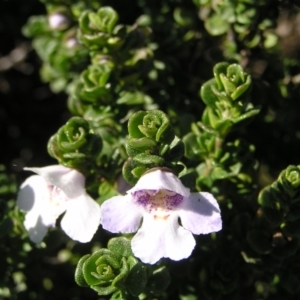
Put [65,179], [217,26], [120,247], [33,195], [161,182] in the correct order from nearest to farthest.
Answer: [161,182] → [120,247] → [65,179] → [33,195] → [217,26]

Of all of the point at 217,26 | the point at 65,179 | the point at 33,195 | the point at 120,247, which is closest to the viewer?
the point at 120,247

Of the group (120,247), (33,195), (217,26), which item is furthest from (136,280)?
(217,26)

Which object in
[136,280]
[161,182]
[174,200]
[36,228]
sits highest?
[161,182]

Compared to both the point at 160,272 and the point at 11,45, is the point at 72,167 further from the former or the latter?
the point at 11,45

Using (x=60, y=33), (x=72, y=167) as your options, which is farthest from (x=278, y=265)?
(x=60, y=33)

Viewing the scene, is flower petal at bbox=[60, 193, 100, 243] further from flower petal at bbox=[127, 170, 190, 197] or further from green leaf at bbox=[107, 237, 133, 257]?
flower petal at bbox=[127, 170, 190, 197]

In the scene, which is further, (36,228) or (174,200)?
(36,228)

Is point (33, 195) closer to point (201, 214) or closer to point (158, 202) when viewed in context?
point (158, 202)
